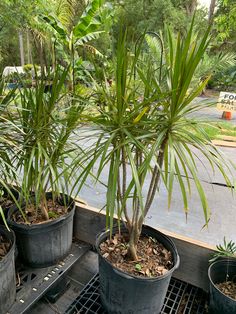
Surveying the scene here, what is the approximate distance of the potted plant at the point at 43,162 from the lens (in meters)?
1.26

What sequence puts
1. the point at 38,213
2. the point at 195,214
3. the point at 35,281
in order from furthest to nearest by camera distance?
the point at 195,214
the point at 38,213
the point at 35,281

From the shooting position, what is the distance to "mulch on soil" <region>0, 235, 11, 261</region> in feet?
3.88

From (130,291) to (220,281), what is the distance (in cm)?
50

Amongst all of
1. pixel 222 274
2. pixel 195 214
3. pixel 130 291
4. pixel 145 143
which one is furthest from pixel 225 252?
pixel 195 214

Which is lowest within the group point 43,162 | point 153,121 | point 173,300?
point 173,300

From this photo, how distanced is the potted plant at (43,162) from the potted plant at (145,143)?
29cm

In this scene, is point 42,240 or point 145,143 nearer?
point 145,143

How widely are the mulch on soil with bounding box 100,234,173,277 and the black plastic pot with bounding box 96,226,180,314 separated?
2.0 inches

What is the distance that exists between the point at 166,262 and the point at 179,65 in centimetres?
93

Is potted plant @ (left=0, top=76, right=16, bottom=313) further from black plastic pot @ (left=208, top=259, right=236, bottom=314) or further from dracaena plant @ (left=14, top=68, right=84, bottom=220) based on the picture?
black plastic pot @ (left=208, top=259, right=236, bottom=314)

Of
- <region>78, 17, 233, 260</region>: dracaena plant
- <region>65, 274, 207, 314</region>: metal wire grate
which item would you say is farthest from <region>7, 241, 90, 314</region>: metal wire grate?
<region>78, 17, 233, 260</region>: dracaena plant

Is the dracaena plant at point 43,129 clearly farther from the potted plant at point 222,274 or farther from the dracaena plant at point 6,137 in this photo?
the potted plant at point 222,274

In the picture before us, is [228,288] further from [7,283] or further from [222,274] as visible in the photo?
[7,283]

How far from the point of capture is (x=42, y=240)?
138 centimetres
